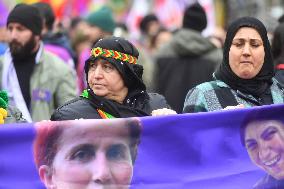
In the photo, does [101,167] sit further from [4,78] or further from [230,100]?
[4,78]

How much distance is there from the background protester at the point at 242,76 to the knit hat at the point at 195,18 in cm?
Result: 392

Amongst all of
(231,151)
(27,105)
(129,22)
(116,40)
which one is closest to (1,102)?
(116,40)

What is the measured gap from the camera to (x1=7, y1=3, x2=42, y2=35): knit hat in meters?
8.78

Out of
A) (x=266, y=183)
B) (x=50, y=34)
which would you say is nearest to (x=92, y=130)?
(x=266, y=183)

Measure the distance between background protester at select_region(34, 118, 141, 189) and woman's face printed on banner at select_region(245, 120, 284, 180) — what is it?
0.85 metres

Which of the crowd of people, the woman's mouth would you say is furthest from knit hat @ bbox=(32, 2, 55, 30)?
the woman's mouth

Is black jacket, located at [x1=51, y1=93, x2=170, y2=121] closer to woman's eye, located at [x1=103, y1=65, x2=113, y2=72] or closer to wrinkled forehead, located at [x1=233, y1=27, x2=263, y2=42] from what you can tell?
woman's eye, located at [x1=103, y1=65, x2=113, y2=72]

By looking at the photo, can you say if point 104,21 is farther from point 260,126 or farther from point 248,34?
point 260,126

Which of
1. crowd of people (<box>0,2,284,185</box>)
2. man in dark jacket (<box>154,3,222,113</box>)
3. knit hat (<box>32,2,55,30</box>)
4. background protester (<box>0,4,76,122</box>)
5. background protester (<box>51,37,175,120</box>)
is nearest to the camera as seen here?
background protester (<box>51,37,175,120</box>)

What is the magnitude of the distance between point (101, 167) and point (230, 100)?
1370 millimetres

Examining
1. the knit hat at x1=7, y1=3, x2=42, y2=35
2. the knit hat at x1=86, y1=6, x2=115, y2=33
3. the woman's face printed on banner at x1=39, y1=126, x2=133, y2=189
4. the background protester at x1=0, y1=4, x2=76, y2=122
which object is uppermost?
the knit hat at x1=86, y1=6, x2=115, y2=33

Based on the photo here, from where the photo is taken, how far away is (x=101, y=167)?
5629 mm

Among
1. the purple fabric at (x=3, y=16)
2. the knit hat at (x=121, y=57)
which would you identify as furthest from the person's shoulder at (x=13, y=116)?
the purple fabric at (x=3, y=16)

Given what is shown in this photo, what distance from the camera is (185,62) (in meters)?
10.5
